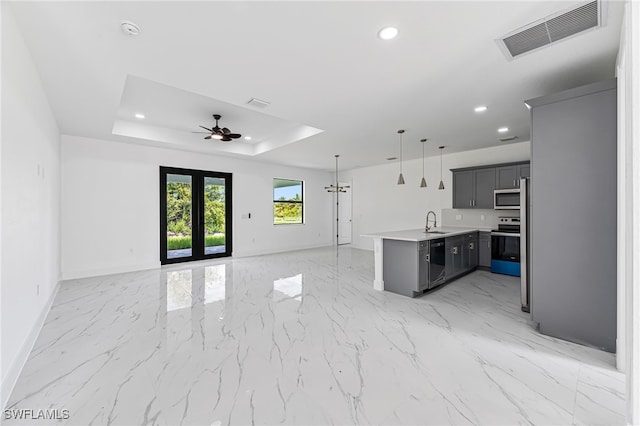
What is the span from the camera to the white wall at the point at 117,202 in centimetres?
514

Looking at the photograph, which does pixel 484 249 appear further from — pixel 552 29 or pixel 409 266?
pixel 552 29

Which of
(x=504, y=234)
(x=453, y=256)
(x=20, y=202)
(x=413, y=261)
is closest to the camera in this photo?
(x=20, y=202)

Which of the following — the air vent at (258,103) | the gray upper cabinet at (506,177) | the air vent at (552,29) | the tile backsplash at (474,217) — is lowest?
the tile backsplash at (474,217)

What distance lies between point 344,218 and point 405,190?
2872 millimetres

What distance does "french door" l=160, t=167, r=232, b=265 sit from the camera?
6.30 meters

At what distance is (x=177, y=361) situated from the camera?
231 cm

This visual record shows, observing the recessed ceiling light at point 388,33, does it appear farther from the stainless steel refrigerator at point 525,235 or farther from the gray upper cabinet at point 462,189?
the gray upper cabinet at point 462,189

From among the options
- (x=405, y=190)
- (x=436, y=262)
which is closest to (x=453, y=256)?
(x=436, y=262)

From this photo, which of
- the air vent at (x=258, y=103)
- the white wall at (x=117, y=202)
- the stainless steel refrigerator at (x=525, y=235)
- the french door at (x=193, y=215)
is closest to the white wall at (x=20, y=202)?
the air vent at (x=258, y=103)

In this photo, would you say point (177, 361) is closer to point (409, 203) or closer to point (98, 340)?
point (98, 340)

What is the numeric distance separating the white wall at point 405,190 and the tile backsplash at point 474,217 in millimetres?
258

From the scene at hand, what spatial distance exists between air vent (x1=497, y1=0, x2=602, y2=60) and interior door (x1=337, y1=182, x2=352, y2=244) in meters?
7.40

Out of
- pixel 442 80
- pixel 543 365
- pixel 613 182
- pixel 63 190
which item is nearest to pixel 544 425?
pixel 543 365

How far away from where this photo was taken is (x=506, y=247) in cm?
546
